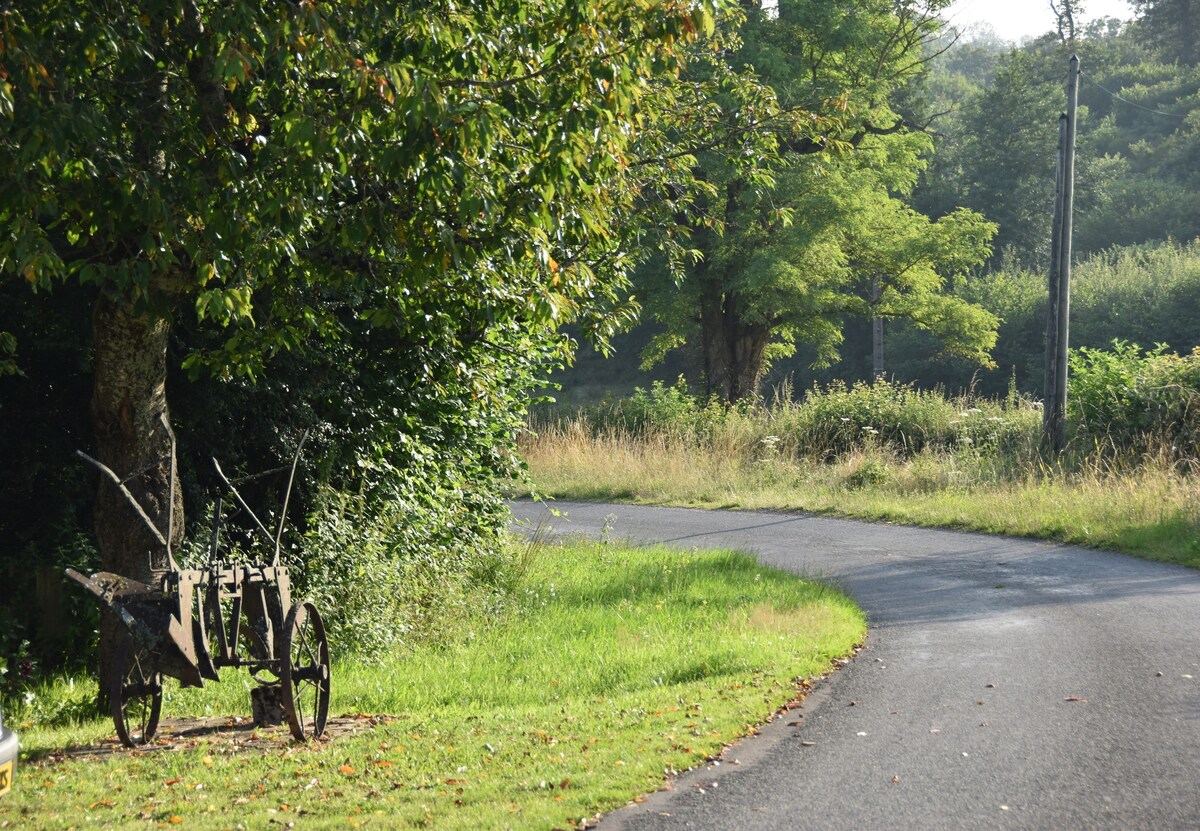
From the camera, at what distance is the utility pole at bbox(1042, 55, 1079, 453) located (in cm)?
2228

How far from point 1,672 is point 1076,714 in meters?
7.11

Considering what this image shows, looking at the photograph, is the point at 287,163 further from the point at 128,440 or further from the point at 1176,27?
the point at 1176,27

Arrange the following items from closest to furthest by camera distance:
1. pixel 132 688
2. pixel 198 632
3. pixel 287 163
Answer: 1. pixel 287 163
2. pixel 198 632
3. pixel 132 688

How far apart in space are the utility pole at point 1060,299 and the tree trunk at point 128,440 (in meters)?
17.8

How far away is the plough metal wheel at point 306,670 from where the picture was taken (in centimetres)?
728

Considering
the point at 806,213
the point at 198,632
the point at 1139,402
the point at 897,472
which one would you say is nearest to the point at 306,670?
the point at 198,632

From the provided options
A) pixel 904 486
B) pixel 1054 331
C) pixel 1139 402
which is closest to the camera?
pixel 1139 402

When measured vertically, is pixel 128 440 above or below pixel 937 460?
above

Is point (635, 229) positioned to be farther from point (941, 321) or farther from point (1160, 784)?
point (941, 321)

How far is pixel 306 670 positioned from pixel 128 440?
1.96 meters

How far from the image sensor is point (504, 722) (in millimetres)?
8031

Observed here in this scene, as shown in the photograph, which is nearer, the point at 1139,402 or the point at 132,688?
the point at 132,688

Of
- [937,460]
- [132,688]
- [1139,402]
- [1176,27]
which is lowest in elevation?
[132,688]

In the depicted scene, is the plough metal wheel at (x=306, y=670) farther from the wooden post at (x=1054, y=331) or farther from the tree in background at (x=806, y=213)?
the tree in background at (x=806, y=213)
